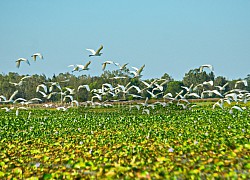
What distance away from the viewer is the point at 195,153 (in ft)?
28.1

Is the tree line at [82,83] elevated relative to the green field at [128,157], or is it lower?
elevated

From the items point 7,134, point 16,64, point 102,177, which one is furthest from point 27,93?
point 102,177

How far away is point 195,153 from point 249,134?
3515 millimetres

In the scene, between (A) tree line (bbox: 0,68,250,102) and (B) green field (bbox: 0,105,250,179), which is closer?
(B) green field (bbox: 0,105,250,179)

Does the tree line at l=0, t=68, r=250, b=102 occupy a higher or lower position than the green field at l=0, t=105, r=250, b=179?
higher

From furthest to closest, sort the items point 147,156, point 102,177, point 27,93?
1. point 27,93
2. point 147,156
3. point 102,177

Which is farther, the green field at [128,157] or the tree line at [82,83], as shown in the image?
the tree line at [82,83]

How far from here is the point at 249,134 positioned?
11469 millimetres

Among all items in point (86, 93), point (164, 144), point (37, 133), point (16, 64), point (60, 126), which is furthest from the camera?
point (86, 93)

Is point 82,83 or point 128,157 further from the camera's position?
point 82,83

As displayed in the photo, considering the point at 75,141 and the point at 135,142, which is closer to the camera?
the point at 135,142

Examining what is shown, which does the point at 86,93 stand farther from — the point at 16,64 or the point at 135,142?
the point at 135,142

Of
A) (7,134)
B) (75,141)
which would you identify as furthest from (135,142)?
(7,134)

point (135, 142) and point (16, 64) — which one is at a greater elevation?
point (16, 64)
